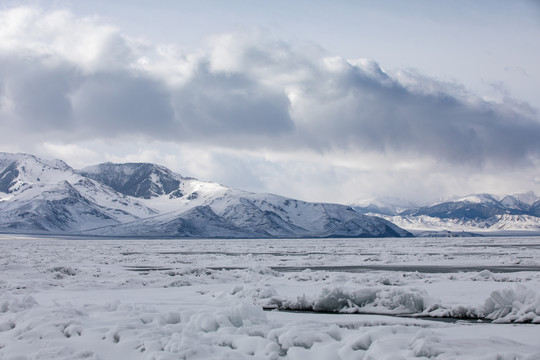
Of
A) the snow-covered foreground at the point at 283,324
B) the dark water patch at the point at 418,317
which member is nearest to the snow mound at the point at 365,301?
the snow-covered foreground at the point at 283,324

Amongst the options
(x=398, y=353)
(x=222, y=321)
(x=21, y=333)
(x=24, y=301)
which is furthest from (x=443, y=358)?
(x=24, y=301)

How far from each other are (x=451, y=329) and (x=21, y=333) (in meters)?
10.4

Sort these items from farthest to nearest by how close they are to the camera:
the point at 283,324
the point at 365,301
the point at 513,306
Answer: the point at 365,301
the point at 513,306
the point at 283,324

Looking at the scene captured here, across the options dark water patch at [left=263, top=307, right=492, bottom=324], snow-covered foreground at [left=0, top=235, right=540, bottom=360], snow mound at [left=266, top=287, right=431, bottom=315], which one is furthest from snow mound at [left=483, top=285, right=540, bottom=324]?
snow mound at [left=266, top=287, right=431, bottom=315]

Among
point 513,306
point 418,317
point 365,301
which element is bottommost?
point 418,317

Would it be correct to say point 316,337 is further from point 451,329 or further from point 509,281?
point 509,281

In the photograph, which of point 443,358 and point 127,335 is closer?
point 443,358

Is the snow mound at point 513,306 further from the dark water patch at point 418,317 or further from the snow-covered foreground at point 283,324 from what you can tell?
the dark water patch at point 418,317

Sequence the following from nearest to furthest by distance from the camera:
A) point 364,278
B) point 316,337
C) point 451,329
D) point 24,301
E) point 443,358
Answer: point 443,358, point 316,337, point 451,329, point 24,301, point 364,278

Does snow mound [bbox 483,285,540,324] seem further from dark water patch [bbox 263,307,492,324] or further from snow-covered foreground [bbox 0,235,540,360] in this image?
dark water patch [bbox 263,307,492,324]

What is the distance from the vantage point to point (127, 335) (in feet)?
40.5

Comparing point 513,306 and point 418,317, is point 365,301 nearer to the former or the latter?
point 418,317

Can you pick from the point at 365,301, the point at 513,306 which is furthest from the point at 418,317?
the point at 513,306

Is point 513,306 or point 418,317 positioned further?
point 418,317
